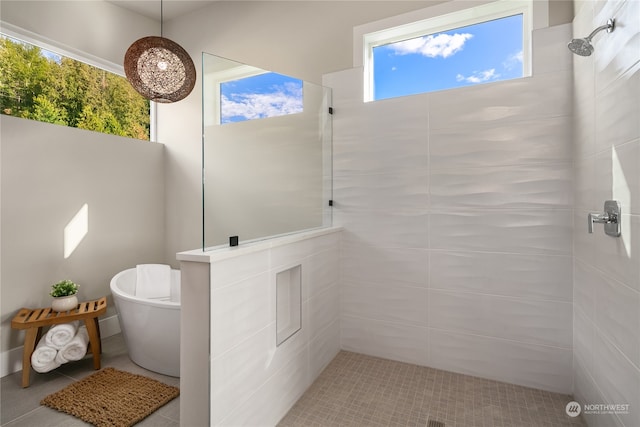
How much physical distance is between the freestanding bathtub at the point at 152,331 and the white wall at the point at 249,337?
0.76m

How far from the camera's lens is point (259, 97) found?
71.7 inches

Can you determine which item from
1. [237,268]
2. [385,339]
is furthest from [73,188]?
[385,339]

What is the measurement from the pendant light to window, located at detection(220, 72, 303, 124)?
90 cm

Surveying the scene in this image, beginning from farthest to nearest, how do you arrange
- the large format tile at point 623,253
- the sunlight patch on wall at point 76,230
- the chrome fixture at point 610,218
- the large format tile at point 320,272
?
the sunlight patch on wall at point 76,230 < the large format tile at point 320,272 < the chrome fixture at point 610,218 < the large format tile at point 623,253

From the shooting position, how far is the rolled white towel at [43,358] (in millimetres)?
2041

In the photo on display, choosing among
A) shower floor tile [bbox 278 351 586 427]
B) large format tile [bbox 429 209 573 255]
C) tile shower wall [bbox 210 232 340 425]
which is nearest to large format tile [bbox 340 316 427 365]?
shower floor tile [bbox 278 351 586 427]

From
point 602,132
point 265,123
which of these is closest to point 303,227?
point 265,123

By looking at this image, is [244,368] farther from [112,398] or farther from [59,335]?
[59,335]

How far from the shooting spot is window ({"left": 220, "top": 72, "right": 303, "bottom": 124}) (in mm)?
1622

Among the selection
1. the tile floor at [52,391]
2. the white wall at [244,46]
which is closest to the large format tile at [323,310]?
the tile floor at [52,391]

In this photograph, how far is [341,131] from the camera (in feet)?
8.20

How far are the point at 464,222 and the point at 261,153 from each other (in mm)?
1398

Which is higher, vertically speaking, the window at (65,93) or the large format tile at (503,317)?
the window at (65,93)

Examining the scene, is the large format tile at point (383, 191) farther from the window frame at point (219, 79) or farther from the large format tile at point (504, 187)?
the window frame at point (219, 79)
